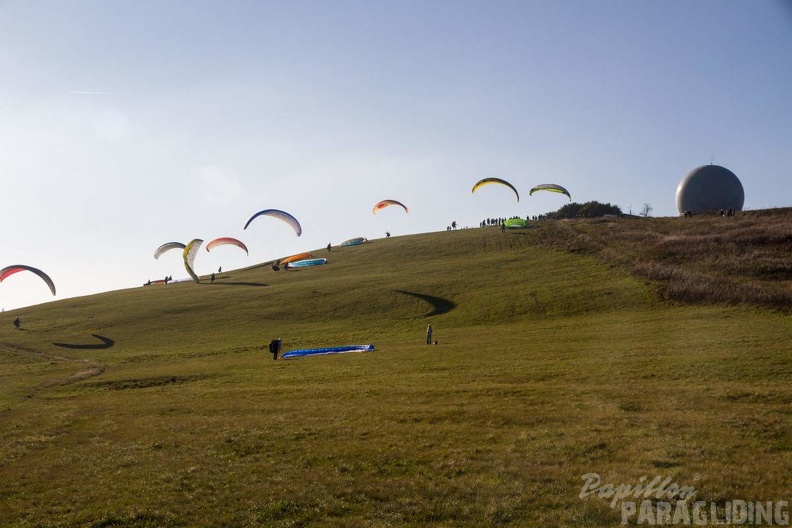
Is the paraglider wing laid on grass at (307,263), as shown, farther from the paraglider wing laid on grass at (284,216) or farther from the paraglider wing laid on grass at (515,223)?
the paraglider wing laid on grass at (515,223)

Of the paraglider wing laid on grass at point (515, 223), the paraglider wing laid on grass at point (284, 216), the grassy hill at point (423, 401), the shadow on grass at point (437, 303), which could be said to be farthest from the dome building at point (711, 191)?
the paraglider wing laid on grass at point (284, 216)

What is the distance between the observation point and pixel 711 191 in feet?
306

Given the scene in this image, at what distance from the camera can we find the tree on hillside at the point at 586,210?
11394 centimetres

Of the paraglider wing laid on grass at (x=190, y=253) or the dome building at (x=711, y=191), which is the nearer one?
the paraglider wing laid on grass at (x=190, y=253)

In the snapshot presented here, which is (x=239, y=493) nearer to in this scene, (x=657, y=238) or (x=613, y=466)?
(x=613, y=466)

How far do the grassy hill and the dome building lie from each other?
33.8 metres

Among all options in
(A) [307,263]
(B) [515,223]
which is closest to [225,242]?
(A) [307,263]

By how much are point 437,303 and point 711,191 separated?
201 feet

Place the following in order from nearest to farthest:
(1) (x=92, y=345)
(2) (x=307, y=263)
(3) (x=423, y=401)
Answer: (3) (x=423, y=401)
(1) (x=92, y=345)
(2) (x=307, y=263)

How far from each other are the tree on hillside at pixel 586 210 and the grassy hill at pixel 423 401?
51.9 metres

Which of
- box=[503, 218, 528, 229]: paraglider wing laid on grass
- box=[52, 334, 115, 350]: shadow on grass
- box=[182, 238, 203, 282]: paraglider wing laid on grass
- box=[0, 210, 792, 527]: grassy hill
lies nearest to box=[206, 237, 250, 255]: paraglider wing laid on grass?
box=[182, 238, 203, 282]: paraglider wing laid on grass

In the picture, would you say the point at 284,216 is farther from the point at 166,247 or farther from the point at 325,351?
the point at 325,351

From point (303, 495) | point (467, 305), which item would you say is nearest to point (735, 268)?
point (467, 305)

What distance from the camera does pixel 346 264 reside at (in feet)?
272
